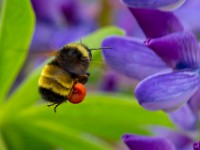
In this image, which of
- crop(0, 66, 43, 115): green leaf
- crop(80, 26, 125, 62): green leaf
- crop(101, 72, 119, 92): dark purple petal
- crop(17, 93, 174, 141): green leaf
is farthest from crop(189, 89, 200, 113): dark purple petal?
crop(101, 72, 119, 92): dark purple petal

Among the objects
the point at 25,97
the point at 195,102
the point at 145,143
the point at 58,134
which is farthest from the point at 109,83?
the point at 145,143

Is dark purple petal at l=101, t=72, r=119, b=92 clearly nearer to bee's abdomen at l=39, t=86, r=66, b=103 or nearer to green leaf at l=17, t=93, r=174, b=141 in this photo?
green leaf at l=17, t=93, r=174, b=141

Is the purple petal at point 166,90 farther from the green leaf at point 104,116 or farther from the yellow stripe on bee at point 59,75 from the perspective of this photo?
the green leaf at point 104,116

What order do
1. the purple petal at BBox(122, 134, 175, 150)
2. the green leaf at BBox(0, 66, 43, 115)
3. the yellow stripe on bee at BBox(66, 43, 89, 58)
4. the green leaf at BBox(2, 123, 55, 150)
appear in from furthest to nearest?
the green leaf at BBox(2, 123, 55, 150)
the green leaf at BBox(0, 66, 43, 115)
the yellow stripe on bee at BBox(66, 43, 89, 58)
the purple petal at BBox(122, 134, 175, 150)

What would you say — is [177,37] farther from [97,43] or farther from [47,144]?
[47,144]

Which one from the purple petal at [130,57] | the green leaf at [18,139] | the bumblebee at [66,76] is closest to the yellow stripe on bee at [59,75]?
the bumblebee at [66,76]

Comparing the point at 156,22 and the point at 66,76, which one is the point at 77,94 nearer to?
the point at 66,76

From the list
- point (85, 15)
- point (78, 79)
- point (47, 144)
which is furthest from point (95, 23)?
point (78, 79)
